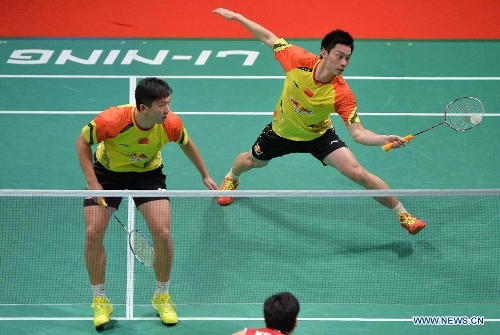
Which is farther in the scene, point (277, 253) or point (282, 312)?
point (277, 253)

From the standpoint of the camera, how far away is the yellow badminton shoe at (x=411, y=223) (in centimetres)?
847

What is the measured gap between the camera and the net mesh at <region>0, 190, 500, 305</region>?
26.1ft

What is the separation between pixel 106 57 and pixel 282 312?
6586 mm

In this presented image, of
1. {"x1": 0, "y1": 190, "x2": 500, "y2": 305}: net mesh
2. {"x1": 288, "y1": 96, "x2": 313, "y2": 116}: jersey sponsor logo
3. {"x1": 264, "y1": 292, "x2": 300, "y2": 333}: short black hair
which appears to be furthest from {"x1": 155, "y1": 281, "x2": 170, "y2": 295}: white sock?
{"x1": 264, "y1": 292, "x2": 300, "y2": 333}: short black hair

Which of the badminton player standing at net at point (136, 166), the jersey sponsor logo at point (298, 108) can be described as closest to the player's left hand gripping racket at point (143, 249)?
the badminton player standing at net at point (136, 166)

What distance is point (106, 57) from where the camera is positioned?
1123 cm

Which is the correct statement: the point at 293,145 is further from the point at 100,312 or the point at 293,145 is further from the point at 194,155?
the point at 100,312

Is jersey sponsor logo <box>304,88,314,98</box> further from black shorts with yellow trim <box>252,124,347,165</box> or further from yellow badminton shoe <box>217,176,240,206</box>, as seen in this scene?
yellow badminton shoe <box>217,176,240,206</box>

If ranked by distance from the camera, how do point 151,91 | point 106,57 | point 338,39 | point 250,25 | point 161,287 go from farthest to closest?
point 106,57 → point 250,25 → point 338,39 → point 161,287 → point 151,91

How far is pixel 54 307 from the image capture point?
784 centimetres

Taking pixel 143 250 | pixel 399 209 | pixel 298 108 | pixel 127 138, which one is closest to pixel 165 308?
pixel 143 250

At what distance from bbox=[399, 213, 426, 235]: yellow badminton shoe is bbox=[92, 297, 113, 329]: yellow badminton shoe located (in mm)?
2837

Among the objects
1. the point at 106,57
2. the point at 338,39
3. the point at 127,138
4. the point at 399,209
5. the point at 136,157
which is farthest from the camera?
the point at 106,57

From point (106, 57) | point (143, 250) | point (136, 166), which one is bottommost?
point (143, 250)
